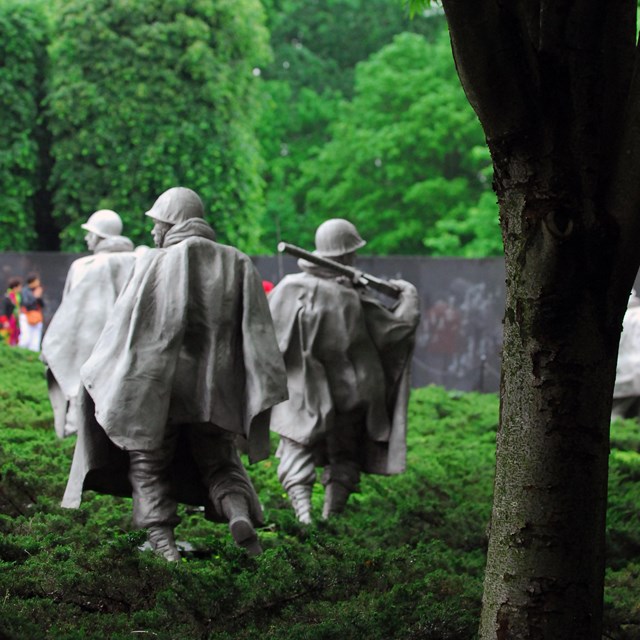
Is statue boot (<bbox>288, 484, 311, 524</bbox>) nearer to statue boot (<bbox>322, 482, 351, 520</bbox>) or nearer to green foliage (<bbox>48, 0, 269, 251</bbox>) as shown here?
statue boot (<bbox>322, 482, 351, 520</bbox>)

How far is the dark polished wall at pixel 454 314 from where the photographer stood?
83.7 ft

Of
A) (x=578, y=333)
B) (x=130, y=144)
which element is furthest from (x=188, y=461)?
(x=130, y=144)

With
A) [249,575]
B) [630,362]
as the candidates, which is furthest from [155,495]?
[630,362]

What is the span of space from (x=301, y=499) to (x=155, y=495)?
3.19m

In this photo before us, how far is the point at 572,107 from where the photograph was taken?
5625 millimetres

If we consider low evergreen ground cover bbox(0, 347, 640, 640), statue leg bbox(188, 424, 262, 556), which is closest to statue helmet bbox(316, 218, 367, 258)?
low evergreen ground cover bbox(0, 347, 640, 640)

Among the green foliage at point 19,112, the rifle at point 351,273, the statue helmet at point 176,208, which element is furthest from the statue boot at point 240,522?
the green foliage at point 19,112

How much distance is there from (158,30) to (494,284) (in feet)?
37.9

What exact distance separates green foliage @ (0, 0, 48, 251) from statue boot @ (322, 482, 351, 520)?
75.5 ft

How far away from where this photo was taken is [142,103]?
1302 inches

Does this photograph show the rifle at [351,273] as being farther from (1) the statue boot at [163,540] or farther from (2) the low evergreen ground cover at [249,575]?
(1) the statue boot at [163,540]

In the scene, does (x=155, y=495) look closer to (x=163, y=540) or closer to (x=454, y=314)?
(x=163, y=540)

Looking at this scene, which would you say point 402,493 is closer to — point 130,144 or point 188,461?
→ point 188,461

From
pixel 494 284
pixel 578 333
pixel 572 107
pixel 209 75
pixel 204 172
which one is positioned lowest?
pixel 578 333
